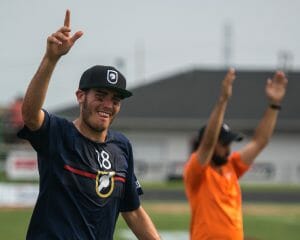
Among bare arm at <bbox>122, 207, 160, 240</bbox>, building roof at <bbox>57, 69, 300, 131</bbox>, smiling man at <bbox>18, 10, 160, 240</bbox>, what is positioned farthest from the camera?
building roof at <bbox>57, 69, 300, 131</bbox>

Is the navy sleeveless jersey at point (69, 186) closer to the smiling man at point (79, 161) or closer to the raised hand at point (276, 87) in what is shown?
the smiling man at point (79, 161)

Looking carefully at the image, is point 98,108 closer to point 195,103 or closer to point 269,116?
point 269,116

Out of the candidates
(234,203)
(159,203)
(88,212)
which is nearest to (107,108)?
(88,212)

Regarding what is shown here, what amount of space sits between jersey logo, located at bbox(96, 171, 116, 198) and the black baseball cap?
1.57ft

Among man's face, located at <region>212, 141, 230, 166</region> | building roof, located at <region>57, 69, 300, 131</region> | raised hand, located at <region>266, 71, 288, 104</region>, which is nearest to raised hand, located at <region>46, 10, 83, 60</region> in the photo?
man's face, located at <region>212, 141, 230, 166</region>

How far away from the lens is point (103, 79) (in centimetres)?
435

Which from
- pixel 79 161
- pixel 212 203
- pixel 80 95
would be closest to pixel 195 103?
pixel 212 203

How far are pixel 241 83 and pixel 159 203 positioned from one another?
29446 mm

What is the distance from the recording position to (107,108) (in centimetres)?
432

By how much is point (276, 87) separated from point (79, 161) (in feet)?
10.8

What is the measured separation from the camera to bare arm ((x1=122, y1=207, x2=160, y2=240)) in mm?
4766

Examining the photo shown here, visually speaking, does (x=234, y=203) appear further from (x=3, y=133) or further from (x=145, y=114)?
(x=145, y=114)

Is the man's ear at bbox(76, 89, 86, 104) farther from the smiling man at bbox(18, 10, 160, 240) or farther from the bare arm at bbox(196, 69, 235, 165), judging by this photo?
the bare arm at bbox(196, 69, 235, 165)

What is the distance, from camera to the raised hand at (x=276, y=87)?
7.07m
